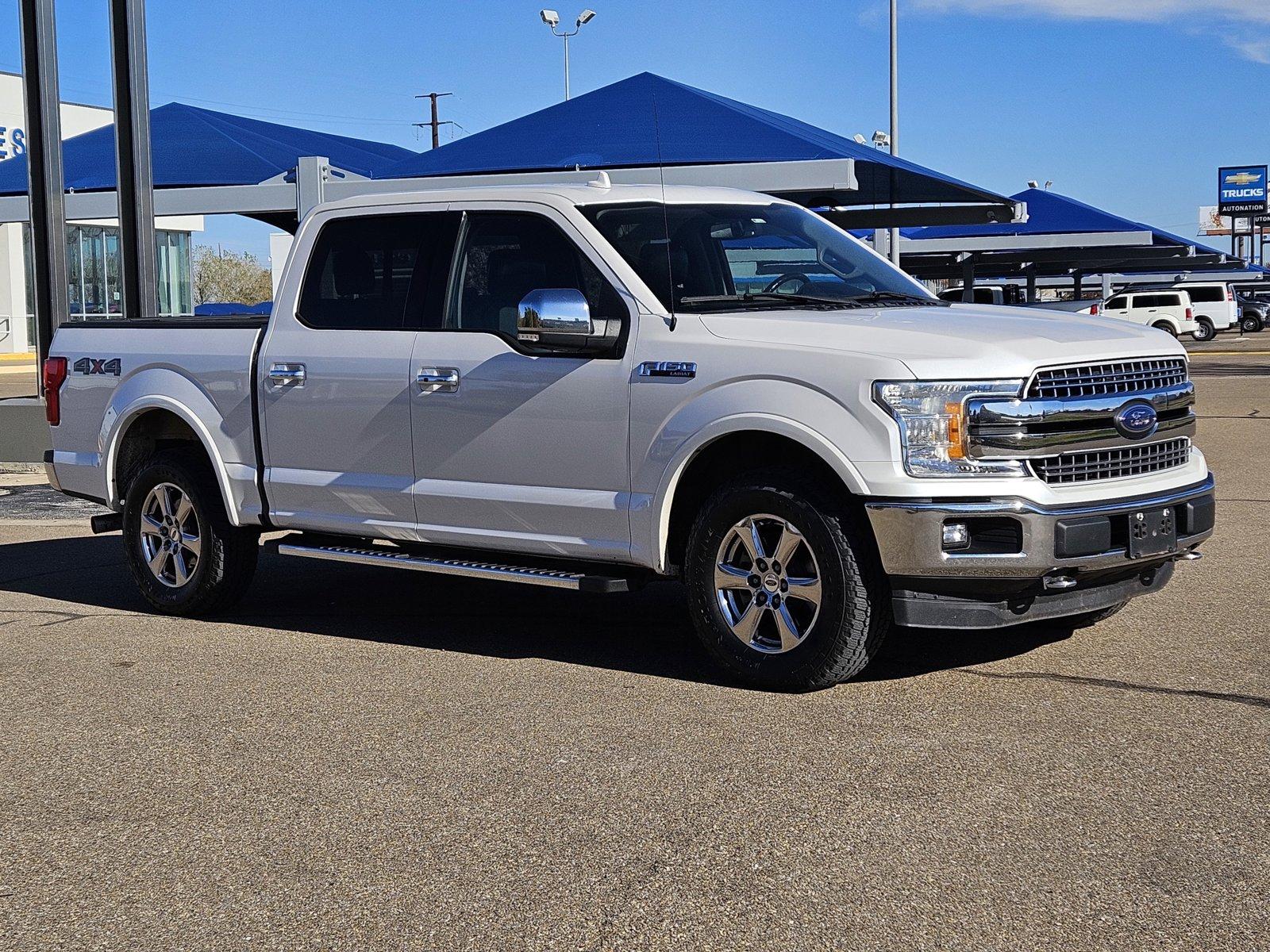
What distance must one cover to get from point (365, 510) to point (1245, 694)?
389cm

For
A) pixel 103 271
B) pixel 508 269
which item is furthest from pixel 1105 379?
pixel 103 271

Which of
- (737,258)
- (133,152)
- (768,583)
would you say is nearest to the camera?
(768,583)

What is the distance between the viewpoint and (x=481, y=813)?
4.74m

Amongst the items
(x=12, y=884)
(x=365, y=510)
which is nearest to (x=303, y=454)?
(x=365, y=510)

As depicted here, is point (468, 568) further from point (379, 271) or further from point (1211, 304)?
point (1211, 304)

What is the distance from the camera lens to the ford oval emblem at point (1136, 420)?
19.6ft

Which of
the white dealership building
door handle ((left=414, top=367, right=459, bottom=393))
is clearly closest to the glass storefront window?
the white dealership building

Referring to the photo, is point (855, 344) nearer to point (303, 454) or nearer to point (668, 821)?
point (668, 821)

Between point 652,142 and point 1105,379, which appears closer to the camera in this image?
point 1105,379

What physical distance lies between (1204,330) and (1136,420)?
58.4 meters

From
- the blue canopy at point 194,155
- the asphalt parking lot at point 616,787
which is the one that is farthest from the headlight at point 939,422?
the blue canopy at point 194,155

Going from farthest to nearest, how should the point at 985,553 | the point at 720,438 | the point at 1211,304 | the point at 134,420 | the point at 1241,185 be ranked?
1. the point at 1241,185
2. the point at 1211,304
3. the point at 134,420
4. the point at 720,438
5. the point at 985,553

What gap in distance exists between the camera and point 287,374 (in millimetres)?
7492

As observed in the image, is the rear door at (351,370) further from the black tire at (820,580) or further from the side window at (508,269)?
the black tire at (820,580)
